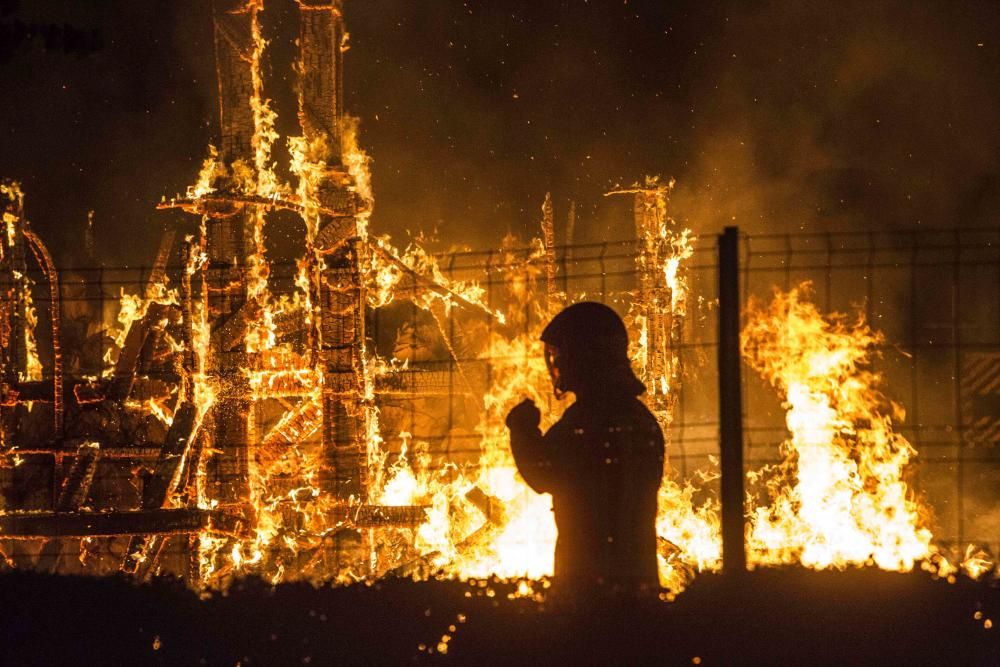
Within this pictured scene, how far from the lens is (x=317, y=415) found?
38.1 feet

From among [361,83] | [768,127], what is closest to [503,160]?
[361,83]

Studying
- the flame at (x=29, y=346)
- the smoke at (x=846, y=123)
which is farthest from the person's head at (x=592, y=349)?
the smoke at (x=846, y=123)

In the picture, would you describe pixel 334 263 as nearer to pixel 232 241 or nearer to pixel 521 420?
pixel 232 241

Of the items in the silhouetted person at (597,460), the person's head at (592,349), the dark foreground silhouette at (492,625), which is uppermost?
the person's head at (592,349)

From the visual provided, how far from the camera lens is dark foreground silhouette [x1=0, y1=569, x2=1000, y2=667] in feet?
19.3

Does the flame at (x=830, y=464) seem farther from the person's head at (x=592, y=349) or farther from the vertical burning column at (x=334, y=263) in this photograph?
the person's head at (x=592, y=349)

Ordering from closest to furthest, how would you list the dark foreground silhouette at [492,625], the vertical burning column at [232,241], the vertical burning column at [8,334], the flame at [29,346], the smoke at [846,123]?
1. the dark foreground silhouette at [492,625]
2. the vertical burning column at [8,334]
3. the vertical burning column at [232,241]
4. the flame at [29,346]
5. the smoke at [846,123]

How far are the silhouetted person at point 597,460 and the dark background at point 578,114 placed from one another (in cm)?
1170

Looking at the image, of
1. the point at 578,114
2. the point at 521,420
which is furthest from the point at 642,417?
the point at 578,114

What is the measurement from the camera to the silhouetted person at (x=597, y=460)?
208 inches

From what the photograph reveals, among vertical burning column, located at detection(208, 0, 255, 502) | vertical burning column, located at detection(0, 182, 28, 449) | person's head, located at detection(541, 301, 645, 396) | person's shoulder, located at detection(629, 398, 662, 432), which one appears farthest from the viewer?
vertical burning column, located at detection(208, 0, 255, 502)

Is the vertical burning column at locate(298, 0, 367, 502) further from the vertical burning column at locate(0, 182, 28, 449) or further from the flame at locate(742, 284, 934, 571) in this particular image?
the flame at locate(742, 284, 934, 571)

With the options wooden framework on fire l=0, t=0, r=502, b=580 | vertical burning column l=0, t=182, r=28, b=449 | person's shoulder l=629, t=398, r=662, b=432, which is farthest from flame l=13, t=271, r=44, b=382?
person's shoulder l=629, t=398, r=662, b=432

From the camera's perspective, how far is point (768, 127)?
1702 centimetres
